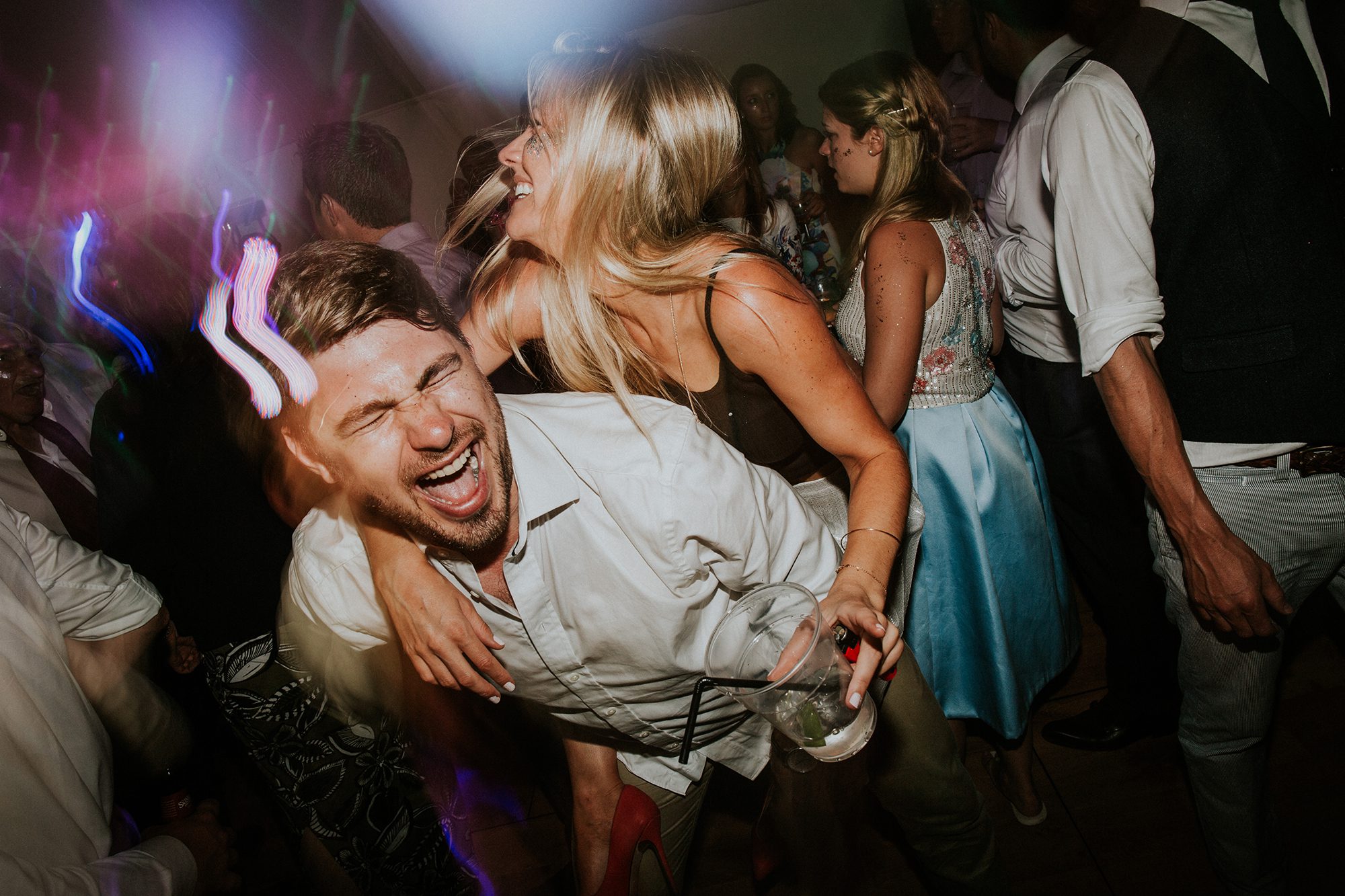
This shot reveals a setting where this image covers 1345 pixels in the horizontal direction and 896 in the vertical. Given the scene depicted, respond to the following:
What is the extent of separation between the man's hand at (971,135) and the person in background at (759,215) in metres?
0.82

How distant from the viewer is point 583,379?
151cm

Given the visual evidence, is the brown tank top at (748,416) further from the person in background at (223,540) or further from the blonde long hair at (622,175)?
the person in background at (223,540)

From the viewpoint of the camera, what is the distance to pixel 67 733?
4.00ft

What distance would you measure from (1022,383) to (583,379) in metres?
1.52

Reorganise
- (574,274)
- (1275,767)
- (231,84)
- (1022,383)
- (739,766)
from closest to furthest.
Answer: (574,274)
(739,766)
(1275,767)
(1022,383)
(231,84)

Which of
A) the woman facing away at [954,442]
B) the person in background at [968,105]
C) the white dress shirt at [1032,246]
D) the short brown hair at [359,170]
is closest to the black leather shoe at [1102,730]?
the woman facing away at [954,442]

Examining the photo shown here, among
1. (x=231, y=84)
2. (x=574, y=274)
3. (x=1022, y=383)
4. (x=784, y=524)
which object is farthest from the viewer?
(x=231, y=84)

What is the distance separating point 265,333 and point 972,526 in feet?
5.48

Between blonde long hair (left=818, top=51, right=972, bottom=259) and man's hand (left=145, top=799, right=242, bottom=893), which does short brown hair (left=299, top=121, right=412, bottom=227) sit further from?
man's hand (left=145, top=799, right=242, bottom=893)

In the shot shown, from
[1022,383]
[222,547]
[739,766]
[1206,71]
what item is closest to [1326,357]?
[1206,71]

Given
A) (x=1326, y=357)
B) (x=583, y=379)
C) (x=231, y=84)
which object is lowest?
(x=1326, y=357)

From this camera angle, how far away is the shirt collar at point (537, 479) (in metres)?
1.25

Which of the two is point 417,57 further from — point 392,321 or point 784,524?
point 784,524

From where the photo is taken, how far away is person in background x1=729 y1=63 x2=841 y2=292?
140 inches
